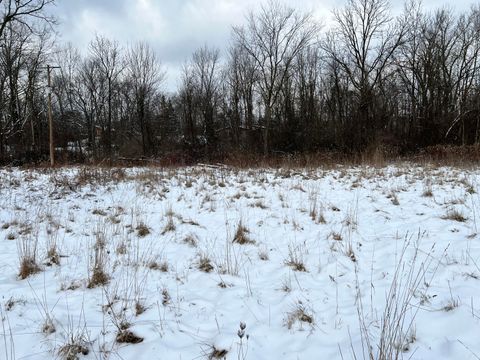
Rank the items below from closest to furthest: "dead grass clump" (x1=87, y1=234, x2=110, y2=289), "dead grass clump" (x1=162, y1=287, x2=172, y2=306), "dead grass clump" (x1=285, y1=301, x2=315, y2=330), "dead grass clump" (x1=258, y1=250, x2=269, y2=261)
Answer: "dead grass clump" (x1=285, y1=301, x2=315, y2=330) → "dead grass clump" (x1=162, y1=287, x2=172, y2=306) → "dead grass clump" (x1=87, y1=234, x2=110, y2=289) → "dead grass clump" (x1=258, y1=250, x2=269, y2=261)

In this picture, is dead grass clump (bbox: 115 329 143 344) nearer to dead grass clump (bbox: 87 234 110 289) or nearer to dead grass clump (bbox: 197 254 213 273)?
dead grass clump (bbox: 87 234 110 289)

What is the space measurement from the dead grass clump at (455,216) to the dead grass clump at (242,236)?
9.63ft

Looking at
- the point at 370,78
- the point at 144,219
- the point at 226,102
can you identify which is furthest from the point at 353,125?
the point at 144,219

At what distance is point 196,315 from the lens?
2641 mm

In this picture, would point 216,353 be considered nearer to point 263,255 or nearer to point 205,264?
point 205,264

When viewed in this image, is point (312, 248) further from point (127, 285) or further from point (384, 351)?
point (127, 285)

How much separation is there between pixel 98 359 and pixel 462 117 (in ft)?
80.5

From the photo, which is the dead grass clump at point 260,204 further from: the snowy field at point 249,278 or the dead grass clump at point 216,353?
the dead grass clump at point 216,353

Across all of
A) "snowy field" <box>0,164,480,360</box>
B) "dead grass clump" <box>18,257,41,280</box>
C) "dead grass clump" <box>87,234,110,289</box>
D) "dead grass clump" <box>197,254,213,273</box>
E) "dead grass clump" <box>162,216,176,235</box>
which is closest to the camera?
"snowy field" <box>0,164,480,360</box>

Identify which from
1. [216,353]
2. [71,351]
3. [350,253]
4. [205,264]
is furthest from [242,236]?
[71,351]

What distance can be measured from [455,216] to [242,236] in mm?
3141

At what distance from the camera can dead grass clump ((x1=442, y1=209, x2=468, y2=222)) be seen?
14.2ft

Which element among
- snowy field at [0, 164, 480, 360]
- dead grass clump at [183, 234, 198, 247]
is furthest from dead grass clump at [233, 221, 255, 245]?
dead grass clump at [183, 234, 198, 247]

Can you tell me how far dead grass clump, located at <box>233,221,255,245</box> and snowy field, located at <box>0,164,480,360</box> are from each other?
0.09 feet
